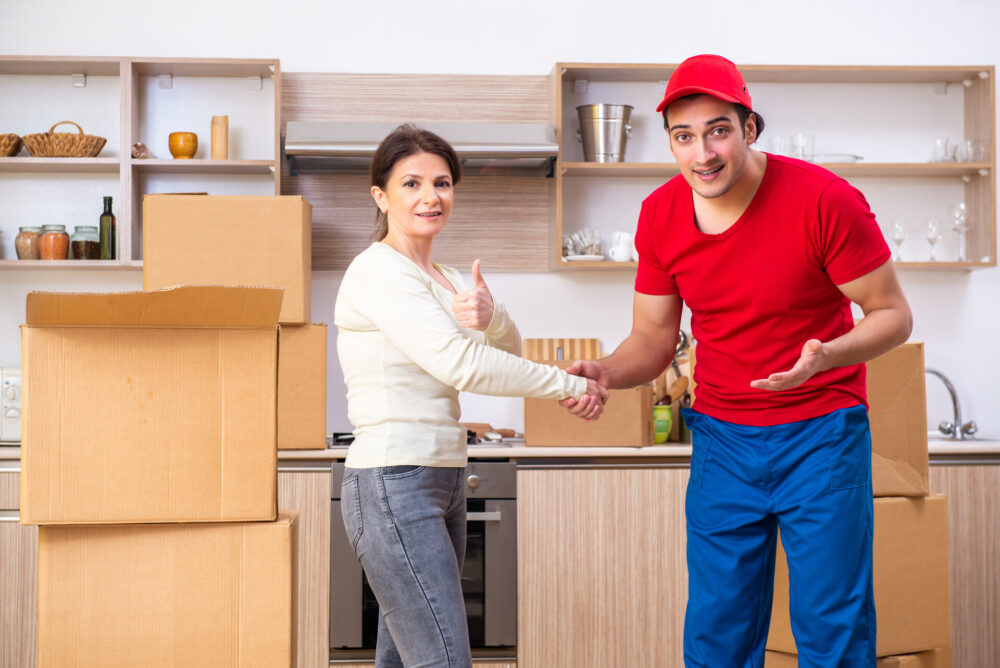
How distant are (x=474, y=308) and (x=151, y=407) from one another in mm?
569

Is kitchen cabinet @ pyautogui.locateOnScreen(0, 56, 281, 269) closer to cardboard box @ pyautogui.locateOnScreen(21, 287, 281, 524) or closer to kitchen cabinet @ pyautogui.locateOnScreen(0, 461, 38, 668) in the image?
kitchen cabinet @ pyautogui.locateOnScreen(0, 461, 38, 668)

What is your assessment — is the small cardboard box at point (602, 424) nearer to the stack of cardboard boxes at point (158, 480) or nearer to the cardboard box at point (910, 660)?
the cardboard box at point (910, 660)

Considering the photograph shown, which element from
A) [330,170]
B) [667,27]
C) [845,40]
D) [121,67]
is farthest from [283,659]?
[845,40]

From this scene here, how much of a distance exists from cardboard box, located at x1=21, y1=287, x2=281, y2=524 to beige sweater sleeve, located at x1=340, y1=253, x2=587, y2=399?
0.73 feet

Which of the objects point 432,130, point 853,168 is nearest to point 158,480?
point 432,130

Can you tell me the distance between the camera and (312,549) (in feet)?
9.34

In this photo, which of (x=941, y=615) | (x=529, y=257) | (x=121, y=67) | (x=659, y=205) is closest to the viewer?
(x=659, y=205)

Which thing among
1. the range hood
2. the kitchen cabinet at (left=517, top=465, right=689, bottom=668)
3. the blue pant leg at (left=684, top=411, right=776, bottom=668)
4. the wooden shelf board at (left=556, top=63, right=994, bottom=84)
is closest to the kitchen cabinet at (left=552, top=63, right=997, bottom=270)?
the wooden shelf board at (left=556, top=63, right=994, bottom=84)

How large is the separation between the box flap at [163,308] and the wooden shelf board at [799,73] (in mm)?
2190

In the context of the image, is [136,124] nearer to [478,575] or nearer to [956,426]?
[478,575]

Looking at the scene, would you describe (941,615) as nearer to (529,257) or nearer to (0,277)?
(529,257)

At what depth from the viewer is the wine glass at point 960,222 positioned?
3.45m

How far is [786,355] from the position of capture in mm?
1599

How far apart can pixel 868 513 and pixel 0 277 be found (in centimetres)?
304
